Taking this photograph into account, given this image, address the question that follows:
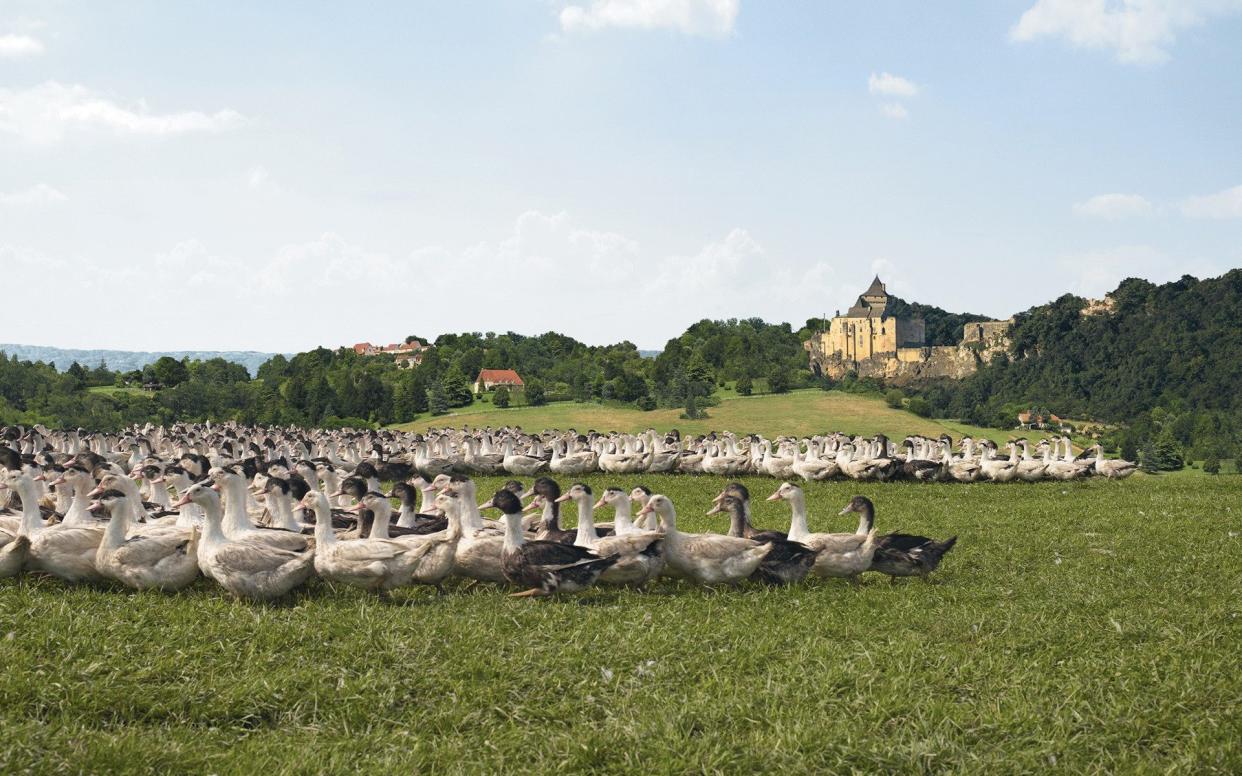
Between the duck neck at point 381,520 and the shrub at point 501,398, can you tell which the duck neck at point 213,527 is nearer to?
the duck neck at point 381,520

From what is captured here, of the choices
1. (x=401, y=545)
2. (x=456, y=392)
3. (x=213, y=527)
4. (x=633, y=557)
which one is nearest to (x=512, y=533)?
(x=401, y=545)

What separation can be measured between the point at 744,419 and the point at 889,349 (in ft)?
381

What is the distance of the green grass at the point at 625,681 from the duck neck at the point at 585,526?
140cm

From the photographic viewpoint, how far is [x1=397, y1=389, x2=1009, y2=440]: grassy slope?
7100 centimetres

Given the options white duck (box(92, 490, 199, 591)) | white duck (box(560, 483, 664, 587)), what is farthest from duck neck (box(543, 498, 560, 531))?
white duck (box(92, 490, 199, 591))

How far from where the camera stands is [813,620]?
945 centimetres

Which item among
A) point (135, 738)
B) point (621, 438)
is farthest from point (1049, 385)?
point (135, 738)

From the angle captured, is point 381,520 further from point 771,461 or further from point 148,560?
point 771,461

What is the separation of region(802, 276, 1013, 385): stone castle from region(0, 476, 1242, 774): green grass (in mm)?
172489

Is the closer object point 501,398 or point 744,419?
point 744,419

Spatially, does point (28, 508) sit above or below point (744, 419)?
above

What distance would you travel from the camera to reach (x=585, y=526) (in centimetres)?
1220

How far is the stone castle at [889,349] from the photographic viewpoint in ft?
575

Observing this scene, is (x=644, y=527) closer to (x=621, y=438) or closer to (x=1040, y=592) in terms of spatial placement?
(x=1040, y=592)
